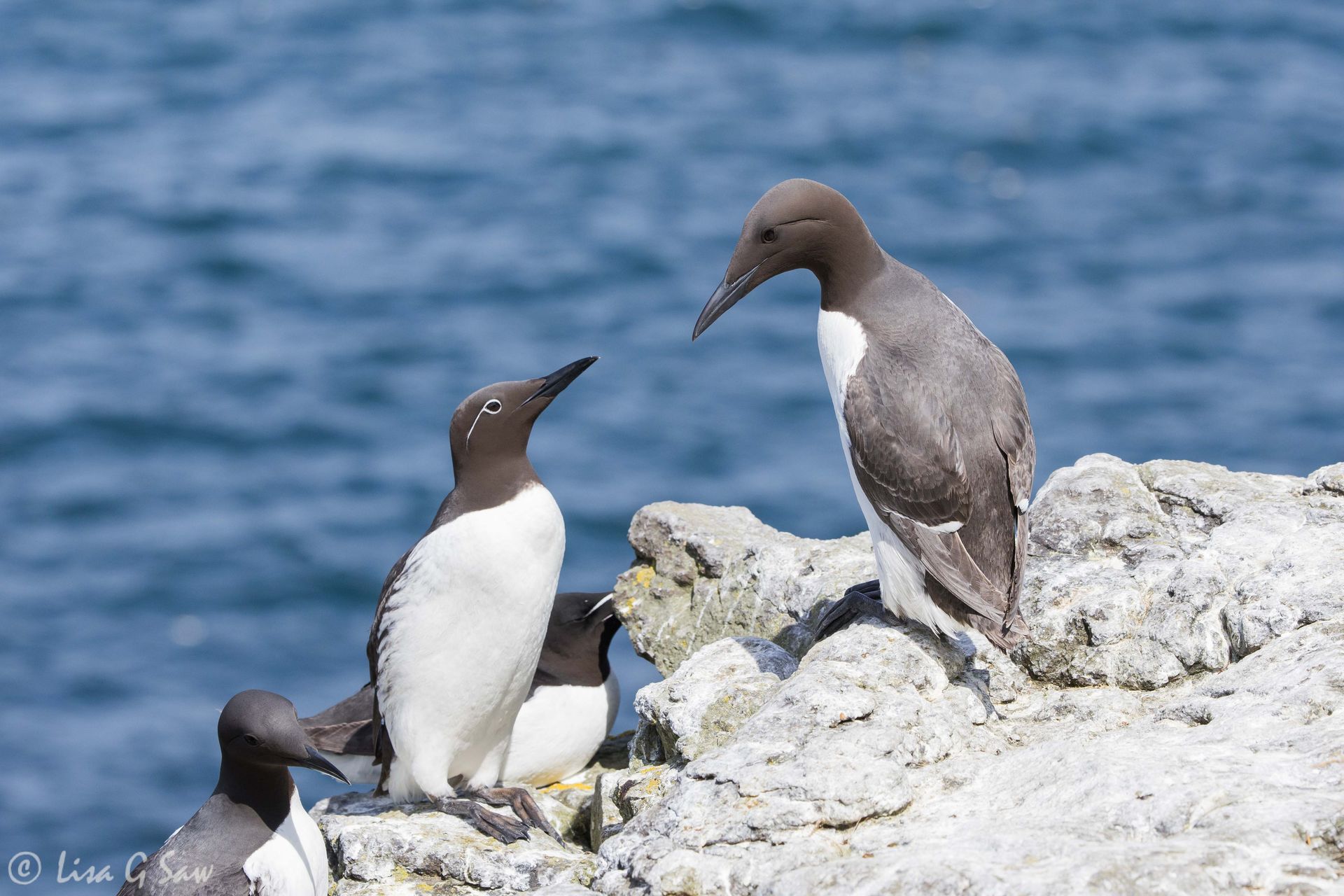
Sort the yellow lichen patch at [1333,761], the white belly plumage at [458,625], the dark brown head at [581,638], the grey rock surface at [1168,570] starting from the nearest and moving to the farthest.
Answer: the yellow lichen patch at [1333,761] → the grey rock surface at [1168,570] → the white belly plumage at [458,625] → the dark brown head at [581,638]

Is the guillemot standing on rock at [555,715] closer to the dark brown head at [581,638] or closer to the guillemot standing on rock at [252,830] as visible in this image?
the dark brown head at [581,638]

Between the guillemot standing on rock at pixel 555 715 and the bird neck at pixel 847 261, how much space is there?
7.16 feet

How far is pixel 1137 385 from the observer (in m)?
17.1

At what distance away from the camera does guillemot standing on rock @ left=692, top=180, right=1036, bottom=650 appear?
16.9 ft

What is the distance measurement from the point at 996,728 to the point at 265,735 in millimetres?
2610

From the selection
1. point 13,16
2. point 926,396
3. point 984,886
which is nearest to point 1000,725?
point 926,396

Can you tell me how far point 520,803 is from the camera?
6109 millimetres

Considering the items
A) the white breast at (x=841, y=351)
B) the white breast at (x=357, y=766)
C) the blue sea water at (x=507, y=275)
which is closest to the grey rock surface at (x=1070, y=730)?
the white breast at (x=841, y=351)

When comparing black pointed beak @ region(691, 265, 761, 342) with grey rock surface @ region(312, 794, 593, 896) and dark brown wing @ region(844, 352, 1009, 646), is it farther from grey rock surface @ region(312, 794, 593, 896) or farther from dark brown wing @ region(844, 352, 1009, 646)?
grey rock surface @ region(312, 794, 593, 896)

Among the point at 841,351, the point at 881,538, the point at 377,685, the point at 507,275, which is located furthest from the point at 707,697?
the point at 507,275

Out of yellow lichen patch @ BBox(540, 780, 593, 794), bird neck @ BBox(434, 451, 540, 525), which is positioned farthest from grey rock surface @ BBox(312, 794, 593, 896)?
bird neck @ BBox(434, 451, 540, 525)

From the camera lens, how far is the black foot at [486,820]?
224 inches

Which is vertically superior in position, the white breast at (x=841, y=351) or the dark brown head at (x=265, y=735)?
the white breast at (x=841, y=351)

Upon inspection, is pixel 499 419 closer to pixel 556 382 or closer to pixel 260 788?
pixel 556 382
